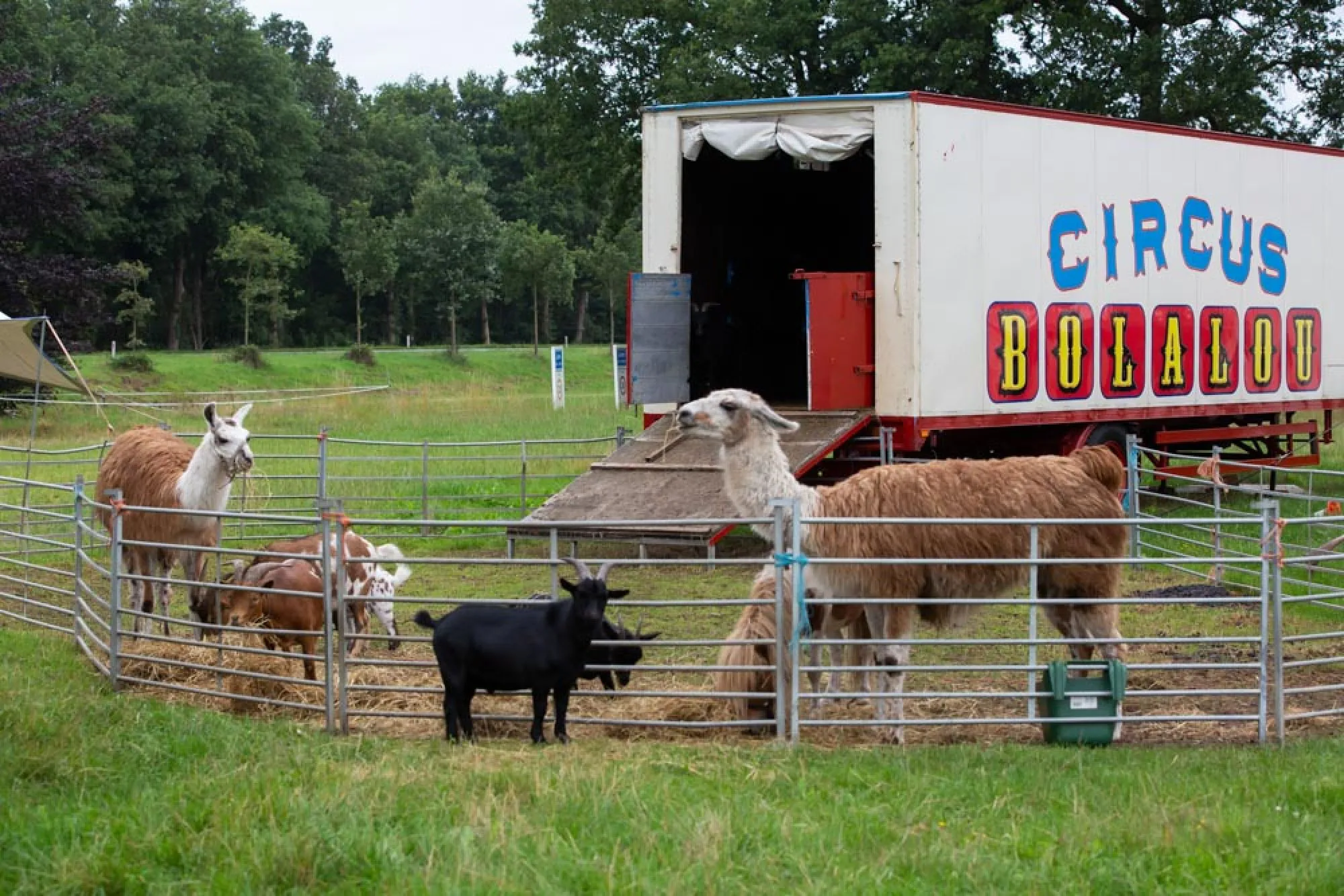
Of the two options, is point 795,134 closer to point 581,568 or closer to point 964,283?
point 964,283

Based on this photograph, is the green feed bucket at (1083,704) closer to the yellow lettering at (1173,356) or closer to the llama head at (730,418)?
the llama head at (730,418)

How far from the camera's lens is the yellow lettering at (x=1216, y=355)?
17500mm

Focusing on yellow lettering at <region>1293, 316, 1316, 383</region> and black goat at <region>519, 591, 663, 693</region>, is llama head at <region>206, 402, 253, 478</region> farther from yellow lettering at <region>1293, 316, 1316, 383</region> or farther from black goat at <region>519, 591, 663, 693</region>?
yellow lettering at <region>1293, 316, 1316, 383</region>

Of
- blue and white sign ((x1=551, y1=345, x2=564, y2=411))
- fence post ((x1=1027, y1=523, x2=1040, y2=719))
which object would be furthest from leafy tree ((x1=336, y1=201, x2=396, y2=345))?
fence post ((x1=1027, y1=523, x2=1040, y2=719))

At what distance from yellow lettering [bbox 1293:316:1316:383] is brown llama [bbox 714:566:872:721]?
12168 millimetres

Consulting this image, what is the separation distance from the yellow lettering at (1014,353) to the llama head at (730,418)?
6.22m

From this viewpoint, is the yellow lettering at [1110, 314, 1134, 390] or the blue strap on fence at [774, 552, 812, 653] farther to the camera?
the yellow lettering at [1110, 314, 1134, 390]

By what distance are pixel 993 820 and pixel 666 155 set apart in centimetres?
999

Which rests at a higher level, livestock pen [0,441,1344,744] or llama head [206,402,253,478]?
llama head [206,402,253,478]

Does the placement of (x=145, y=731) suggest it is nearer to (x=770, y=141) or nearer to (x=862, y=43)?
(x=770, y=141)

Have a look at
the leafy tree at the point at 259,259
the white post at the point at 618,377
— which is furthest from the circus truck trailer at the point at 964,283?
the leafy tree at the point at 259,259

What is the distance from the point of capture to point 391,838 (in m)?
5.59

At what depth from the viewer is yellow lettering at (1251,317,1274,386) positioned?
18.2m

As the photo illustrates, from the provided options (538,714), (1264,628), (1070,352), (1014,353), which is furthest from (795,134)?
(538,714)
